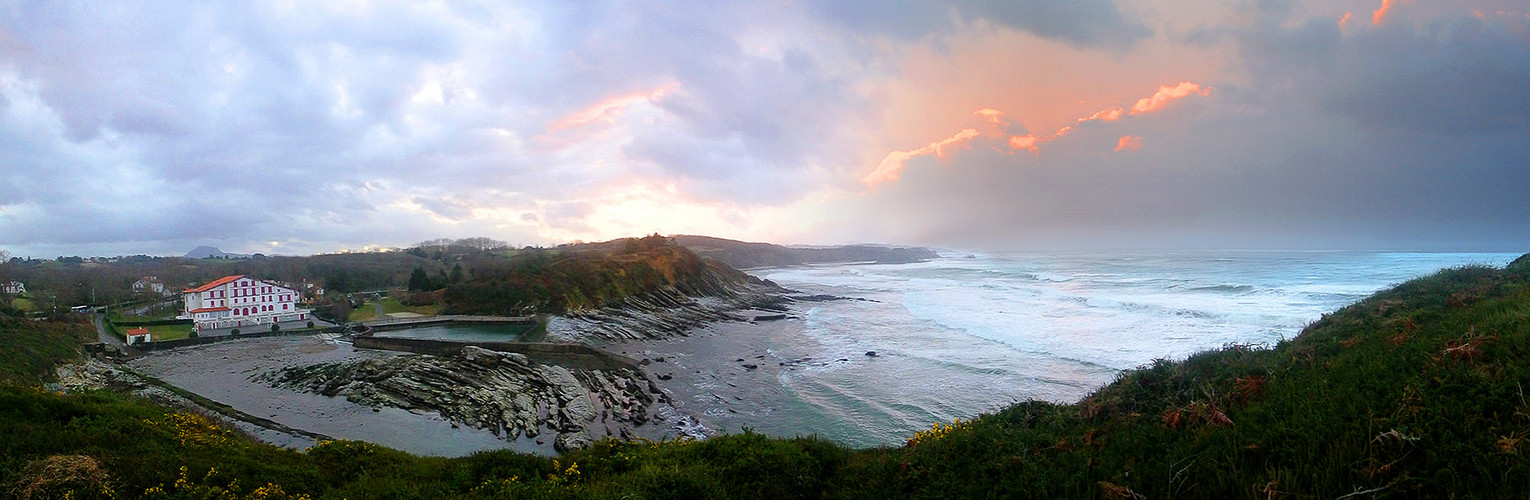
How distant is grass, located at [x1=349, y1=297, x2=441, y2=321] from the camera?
4054 centimetres

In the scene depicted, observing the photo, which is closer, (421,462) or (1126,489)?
(1126,489)

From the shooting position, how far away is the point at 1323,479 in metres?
3.72

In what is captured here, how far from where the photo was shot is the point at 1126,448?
505cm

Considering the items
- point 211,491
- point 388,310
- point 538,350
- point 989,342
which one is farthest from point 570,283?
point 211,491

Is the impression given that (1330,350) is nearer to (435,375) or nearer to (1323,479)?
(1323,479)

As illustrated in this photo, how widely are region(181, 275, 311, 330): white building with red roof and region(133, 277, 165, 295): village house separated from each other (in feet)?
31.5

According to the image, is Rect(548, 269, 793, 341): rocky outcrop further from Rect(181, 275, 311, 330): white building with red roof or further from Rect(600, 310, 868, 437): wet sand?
Rect(181, 275, 311, 330): white building with red roof

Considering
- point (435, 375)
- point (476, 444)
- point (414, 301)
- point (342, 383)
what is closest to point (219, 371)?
point (342, 383)

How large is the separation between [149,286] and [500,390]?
5052 cm

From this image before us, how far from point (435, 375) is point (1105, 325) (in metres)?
28.4

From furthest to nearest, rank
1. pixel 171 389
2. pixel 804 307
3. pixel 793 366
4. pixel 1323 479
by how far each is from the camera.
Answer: pixel 804 307, pixel 793 366, pixel 171 389, pixel 1323 479

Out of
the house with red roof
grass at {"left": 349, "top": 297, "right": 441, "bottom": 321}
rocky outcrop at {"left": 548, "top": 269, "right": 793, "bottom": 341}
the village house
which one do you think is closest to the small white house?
the house with red roof

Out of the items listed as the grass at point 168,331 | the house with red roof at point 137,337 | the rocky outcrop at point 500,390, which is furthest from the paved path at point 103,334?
the rocky outcrop at point 500,390

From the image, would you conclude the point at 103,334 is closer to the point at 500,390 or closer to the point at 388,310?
the point at 388,310
